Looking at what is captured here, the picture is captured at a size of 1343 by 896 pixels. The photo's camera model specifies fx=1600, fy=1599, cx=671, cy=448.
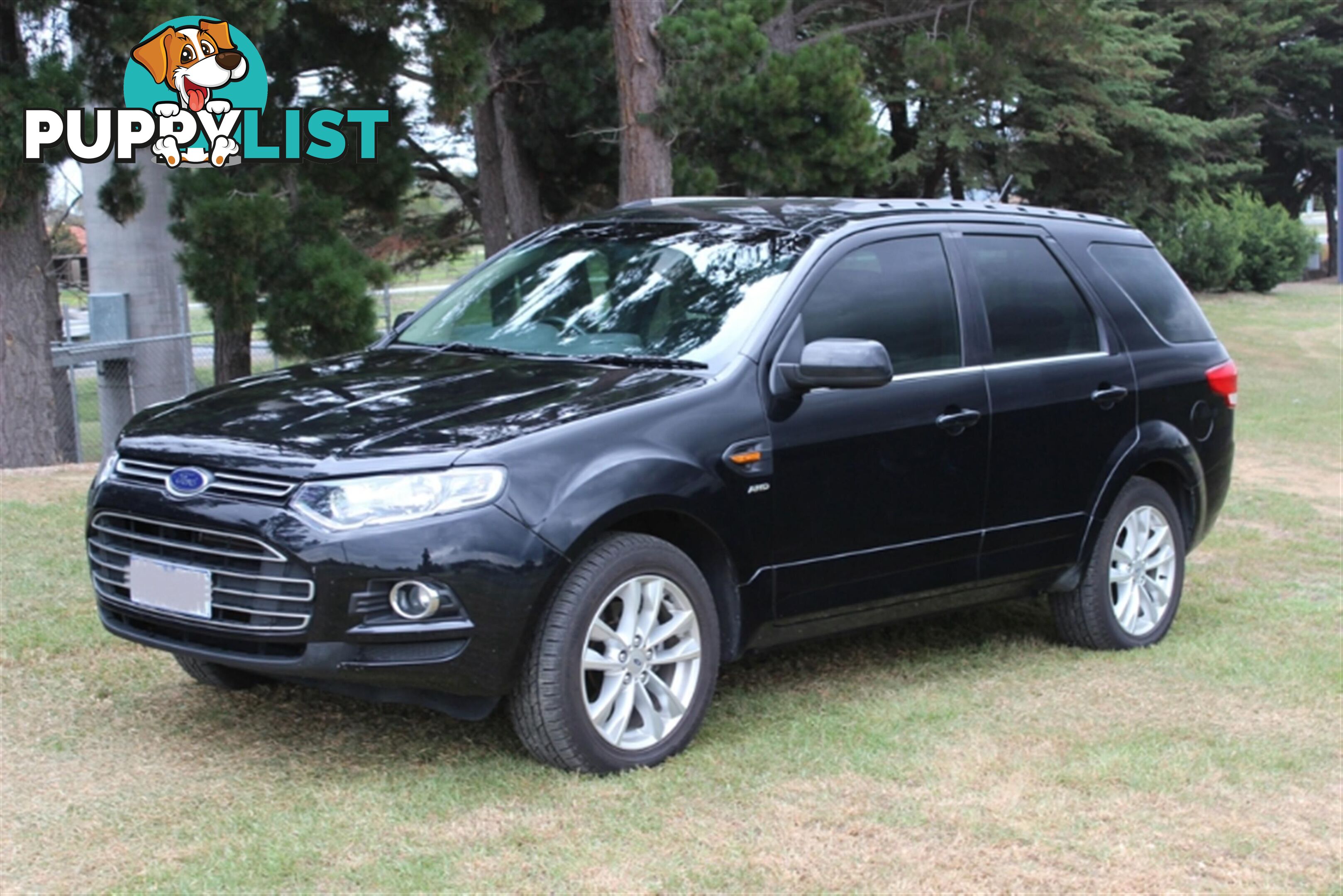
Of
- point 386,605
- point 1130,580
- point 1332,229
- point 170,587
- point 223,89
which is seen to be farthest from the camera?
point 1332,229

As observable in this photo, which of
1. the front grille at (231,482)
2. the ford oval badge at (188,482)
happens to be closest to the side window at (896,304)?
the front grille at (231,482)

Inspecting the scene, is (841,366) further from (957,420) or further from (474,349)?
(474,349)

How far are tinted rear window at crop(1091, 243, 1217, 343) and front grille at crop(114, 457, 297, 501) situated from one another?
12.8 ft

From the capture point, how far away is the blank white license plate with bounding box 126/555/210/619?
467cm

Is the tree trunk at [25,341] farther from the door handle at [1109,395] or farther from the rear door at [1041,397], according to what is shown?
the door handle at [1109,395]

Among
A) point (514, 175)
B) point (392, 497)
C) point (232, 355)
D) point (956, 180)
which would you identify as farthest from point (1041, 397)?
point (956, 180)

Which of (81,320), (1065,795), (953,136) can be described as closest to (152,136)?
(1065,795)

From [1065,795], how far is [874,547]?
3.86 ft

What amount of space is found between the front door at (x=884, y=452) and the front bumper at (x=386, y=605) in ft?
3.77

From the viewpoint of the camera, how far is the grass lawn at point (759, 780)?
4234mm

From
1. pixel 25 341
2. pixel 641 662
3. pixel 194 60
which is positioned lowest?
pixel 641 662

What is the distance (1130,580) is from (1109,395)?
2.77ft

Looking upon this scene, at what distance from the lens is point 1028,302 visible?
256 inches

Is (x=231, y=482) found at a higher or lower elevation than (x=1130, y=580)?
higher
